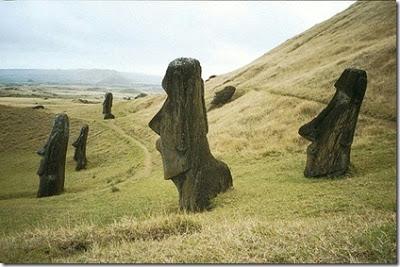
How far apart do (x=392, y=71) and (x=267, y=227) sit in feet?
94.1

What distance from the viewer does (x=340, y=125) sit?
16.6 meters

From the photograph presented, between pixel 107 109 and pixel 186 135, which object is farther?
pixel 107 109

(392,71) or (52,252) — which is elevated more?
(392,71)

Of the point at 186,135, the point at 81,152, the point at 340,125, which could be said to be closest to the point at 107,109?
the point at 81,152

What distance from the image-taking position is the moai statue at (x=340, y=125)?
54.3 feet

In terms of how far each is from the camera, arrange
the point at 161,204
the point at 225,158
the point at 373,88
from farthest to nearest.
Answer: the point at 373,88
the point at 225,158
the point at 161,204

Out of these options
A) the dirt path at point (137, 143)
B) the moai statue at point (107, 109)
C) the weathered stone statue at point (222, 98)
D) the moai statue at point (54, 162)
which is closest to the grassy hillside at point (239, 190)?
the dirt path at point (137, 143)

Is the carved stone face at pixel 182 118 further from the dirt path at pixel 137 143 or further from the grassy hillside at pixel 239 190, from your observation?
the dirt path at pixel 137 143

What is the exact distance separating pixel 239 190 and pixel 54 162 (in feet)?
43.4

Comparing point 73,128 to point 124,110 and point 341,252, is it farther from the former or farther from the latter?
point 341,252

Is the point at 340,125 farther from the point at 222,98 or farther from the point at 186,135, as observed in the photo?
the point at 222,98

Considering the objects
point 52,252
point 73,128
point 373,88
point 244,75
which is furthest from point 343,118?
point 244,75

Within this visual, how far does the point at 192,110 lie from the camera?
46.7 ft

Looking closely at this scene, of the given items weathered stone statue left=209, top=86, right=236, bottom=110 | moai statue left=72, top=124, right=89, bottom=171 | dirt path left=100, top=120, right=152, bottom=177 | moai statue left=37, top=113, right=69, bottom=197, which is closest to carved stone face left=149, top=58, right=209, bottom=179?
moai statue left=37, top=113, right=69, bottom=197
